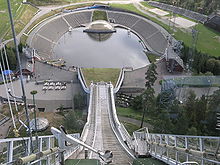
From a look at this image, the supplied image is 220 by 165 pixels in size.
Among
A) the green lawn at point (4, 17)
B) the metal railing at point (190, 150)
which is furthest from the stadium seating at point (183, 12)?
the metal railing at point (190, 150)

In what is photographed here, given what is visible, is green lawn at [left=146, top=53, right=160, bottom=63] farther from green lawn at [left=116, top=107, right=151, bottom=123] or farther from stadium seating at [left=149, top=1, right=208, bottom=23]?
stadium seating at [left=149, top=1, right=208, bottom=23]

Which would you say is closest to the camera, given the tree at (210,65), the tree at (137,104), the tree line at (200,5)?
the tree at (137,104)

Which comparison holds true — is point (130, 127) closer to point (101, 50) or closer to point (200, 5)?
point (101, 50)

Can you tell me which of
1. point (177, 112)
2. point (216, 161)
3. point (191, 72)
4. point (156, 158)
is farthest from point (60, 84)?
point (216, 161)

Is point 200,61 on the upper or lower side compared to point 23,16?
lower

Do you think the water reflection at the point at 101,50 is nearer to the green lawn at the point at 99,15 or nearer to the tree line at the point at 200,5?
the green lawn at the point at 99,15

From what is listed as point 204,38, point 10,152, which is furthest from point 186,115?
point 204,38
